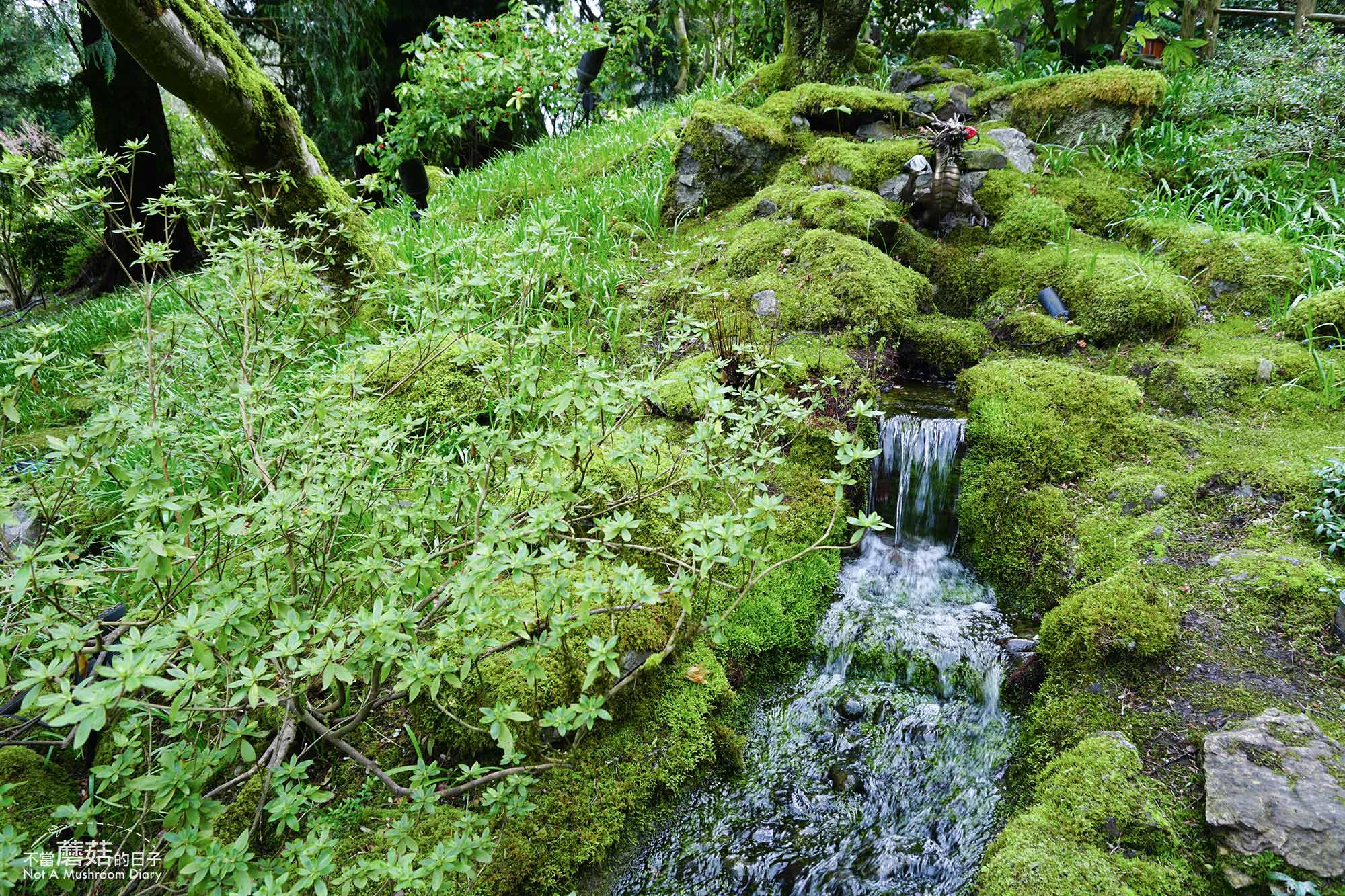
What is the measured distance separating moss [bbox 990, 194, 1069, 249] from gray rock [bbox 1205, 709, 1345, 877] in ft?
12.8

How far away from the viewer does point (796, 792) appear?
94.4 inches

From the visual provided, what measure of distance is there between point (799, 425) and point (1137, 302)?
2.62 meters

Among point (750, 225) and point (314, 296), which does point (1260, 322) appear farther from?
point (314, 296)

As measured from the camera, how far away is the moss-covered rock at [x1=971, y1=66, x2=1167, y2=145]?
5969mm

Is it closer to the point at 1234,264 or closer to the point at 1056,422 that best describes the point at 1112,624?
the point at 1056,422

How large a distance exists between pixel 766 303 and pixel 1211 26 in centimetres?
734

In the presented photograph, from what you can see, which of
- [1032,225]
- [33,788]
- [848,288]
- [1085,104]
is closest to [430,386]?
[33,788]

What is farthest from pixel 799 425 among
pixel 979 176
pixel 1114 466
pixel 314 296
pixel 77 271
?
pixel 77 271

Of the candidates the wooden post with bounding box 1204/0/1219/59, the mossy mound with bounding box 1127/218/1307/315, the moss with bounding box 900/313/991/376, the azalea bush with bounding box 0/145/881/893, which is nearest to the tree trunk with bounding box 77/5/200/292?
the azalea bush with bounding box 0/145/881/893

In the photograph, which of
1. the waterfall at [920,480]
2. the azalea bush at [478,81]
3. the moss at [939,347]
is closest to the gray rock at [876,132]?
the moss at [939,347]

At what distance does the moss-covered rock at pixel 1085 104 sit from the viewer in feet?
19.6

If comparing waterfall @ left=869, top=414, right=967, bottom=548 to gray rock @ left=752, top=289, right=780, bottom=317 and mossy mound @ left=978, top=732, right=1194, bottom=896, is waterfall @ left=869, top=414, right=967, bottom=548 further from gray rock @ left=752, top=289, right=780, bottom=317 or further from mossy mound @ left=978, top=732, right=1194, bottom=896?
mossy mound @ left=978, top=732, right=1194, bottom=896

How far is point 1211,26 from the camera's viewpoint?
24.4 ft

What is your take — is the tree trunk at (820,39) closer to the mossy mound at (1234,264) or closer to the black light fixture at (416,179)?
the mossy mound at (1234,264)
